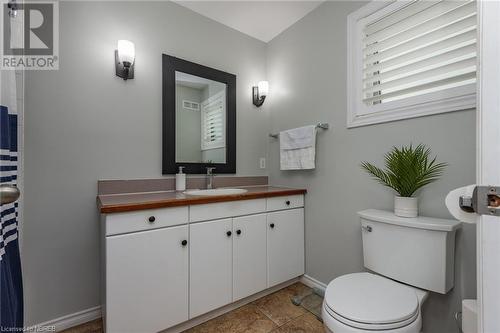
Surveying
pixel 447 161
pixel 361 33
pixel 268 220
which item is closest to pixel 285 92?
pixel 361 33

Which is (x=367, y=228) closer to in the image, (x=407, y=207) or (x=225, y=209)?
(x=407, y=207)

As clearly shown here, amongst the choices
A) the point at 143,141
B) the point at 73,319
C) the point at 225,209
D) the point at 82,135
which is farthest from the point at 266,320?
the point at 82,135

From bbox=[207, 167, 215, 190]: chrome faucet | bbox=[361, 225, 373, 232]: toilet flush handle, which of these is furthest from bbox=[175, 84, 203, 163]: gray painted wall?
bbox=[361, 225, 373, 232]: toilet flush handle

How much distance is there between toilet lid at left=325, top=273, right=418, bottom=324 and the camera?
2.93 feet

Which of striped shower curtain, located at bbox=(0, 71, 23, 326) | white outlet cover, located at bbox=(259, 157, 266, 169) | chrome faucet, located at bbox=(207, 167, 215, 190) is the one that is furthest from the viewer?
white outlet cover, located at bbox=(259, 157, 266, 169)

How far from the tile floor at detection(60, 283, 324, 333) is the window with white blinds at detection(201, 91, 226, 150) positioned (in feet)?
4.38

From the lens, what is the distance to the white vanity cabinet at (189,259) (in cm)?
118

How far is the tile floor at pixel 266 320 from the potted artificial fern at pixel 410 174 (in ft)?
3.05

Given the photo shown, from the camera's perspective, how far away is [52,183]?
1406mm

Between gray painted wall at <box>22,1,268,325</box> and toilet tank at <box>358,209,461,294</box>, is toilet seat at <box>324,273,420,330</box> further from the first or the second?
gray painted wall at <box>22,1,268,325</box>

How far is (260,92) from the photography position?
2.28 metres

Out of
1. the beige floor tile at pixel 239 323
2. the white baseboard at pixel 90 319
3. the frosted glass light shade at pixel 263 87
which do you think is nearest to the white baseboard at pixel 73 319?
the white baseboard at pixel 90 319

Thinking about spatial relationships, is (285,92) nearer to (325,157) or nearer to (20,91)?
(325,157)

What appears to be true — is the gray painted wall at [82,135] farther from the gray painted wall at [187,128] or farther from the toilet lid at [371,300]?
the toilet lid at [371,300]
